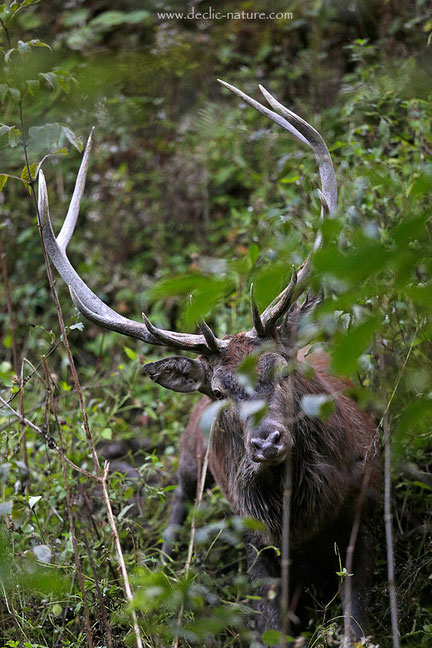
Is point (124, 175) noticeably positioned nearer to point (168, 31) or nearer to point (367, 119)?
point (168, 31)

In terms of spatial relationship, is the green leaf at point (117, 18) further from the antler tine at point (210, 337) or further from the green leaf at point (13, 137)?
the antler tine at point (210, 337)

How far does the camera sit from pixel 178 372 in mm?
4418

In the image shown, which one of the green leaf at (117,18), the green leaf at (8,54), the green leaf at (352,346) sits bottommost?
the green leaf at (117,18)

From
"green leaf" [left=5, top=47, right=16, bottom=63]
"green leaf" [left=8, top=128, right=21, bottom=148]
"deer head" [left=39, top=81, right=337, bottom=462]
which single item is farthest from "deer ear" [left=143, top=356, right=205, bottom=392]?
"green leaf" [left=5, top=47, right=16, bottom=63]

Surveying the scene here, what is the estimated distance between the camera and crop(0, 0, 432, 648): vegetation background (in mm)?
3543

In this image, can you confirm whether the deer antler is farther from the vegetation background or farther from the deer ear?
the deer ear

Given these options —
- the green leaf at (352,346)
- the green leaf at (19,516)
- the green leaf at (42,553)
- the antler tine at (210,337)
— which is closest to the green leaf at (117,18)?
the antler tine at (210,337)

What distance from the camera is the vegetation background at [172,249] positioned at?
3.54 meters

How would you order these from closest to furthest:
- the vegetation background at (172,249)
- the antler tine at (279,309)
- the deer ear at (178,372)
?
the vegetation background at (172,249) → the antler tine at (279,309) → the deer ear at (178,372)

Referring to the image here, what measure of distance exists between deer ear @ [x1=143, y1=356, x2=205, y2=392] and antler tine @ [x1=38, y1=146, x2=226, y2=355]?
0.37 feet

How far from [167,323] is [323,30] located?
4.12 m

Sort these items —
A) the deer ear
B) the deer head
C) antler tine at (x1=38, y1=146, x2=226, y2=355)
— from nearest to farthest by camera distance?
the deer head < antler tine at (x1=38, y1=146, x2=226, y2=355) < the deer ear

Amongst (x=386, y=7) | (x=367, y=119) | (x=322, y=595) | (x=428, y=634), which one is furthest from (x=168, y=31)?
(x=428, y=634)

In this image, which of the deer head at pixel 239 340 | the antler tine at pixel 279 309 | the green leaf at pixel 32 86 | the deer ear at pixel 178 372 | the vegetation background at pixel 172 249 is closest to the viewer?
the vegetation background at pixel 172 249
